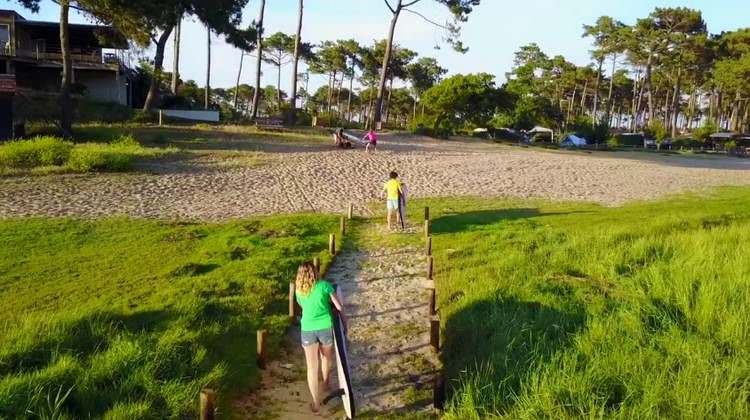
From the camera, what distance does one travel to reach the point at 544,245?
1214 centimetres

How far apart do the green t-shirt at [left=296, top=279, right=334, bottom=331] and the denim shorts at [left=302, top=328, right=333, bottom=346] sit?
40mm

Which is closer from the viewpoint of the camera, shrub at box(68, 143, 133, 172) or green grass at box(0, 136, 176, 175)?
green grass at box(0, 136, 176, 175)

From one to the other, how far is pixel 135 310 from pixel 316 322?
3.08 meters

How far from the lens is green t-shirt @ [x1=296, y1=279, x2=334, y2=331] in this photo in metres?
6.28

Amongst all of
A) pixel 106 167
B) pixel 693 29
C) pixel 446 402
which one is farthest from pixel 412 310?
A: pixel 693 29

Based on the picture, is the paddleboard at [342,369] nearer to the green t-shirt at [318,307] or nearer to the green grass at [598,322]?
the green t-shirt at [318,307]

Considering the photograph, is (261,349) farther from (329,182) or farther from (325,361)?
(329,182)

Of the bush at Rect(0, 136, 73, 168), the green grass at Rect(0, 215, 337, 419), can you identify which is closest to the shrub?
the bush at Rect(0, 136, 73, 168)

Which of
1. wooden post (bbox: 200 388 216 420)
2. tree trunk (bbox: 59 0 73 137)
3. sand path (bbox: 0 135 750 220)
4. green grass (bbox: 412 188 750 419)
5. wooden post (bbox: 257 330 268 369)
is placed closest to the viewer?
wooden post (bbox: 200 388 216 420)

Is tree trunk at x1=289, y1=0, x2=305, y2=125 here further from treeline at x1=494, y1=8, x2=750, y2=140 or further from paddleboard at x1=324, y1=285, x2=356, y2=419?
paddleboard at x1=324, y1=285, x2=356, y2=419

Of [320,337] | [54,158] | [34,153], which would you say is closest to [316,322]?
[320,337]

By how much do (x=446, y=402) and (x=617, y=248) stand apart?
6229 mm

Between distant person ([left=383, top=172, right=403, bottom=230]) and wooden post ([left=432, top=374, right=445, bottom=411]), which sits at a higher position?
distant person ([left=383, top=172, right=403, bottom=230])

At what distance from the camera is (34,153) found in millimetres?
20016
